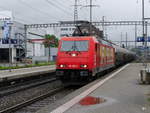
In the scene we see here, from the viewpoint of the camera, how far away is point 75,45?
17.0 m

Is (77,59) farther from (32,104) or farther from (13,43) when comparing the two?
(13,43)

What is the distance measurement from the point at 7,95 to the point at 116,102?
6.91 metres

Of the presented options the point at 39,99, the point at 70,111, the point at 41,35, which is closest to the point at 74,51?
the point at 39,99

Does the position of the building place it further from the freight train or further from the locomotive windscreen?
the freight train

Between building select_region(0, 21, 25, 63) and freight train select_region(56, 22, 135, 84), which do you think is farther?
building select_region(0, 21, 25, 63)

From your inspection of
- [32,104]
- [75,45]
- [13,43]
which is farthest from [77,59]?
[13,43]

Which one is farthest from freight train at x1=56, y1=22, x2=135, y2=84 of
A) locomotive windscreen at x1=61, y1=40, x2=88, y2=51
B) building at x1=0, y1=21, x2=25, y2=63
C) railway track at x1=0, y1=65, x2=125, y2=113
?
building at x1=0, y1=21, x2=25, y2=63

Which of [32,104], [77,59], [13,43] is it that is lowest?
[32,104]

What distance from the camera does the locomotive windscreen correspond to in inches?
663

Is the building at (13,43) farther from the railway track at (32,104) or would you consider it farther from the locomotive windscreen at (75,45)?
the railway track at (32,104)

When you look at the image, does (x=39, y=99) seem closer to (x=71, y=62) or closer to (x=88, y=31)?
(x=71, y=62)

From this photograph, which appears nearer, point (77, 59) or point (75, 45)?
point (77, 59)

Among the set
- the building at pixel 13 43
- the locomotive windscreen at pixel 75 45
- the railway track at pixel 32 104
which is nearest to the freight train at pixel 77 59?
the locomotive windscreen at pixel 75 45

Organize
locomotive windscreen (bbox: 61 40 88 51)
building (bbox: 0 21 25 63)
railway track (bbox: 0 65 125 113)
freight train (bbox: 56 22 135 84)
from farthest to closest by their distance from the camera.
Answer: building (bbox: 0 21 25 63)
locomotive windscreen (bbox: 61 40 88 51)
freight train (bbox: 56 22 135 84)
railway track (bbox: 0 65 125 113)
